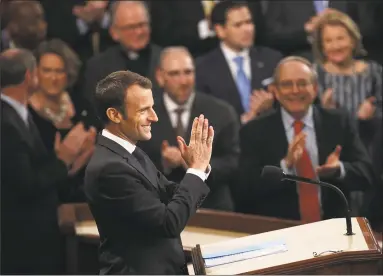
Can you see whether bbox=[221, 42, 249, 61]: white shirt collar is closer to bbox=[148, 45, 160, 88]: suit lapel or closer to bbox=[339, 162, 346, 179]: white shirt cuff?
bbox=[148, 45, 160, 88]: suit lapel

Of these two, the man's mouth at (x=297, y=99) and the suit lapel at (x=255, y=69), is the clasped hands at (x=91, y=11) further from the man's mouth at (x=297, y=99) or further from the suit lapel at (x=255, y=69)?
the man's mouth at (x=297, y=99)

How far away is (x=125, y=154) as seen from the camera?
2.85 meters

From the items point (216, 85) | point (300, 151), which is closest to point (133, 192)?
point (300, 151)

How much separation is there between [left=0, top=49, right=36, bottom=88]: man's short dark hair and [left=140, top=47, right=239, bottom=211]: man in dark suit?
803 millimetres

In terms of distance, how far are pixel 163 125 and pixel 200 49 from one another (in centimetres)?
82

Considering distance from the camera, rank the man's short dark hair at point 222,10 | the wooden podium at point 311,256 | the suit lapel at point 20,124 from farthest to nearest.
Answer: the man's short dark hair at point 222,10
the suit lapel at point 20,124
the wooden podium at point 311,256

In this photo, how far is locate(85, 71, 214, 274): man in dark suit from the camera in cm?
274

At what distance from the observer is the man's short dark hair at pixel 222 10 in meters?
5.27

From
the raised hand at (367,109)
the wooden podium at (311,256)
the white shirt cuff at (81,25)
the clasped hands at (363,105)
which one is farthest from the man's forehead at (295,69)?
the wooden podium at (311,256)

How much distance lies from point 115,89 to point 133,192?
40cm

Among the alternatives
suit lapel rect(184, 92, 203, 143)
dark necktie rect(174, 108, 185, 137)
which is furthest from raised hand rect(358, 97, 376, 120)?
dark necktie rect(174, 108, 185, 137)

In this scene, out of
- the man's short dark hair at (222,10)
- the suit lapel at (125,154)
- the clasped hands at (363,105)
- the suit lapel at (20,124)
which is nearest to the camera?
the suit lapel at (125,154)

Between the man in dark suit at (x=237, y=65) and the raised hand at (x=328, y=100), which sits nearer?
the raised hand at (x=328, y=100)

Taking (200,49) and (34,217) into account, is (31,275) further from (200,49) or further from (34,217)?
(200,49)
